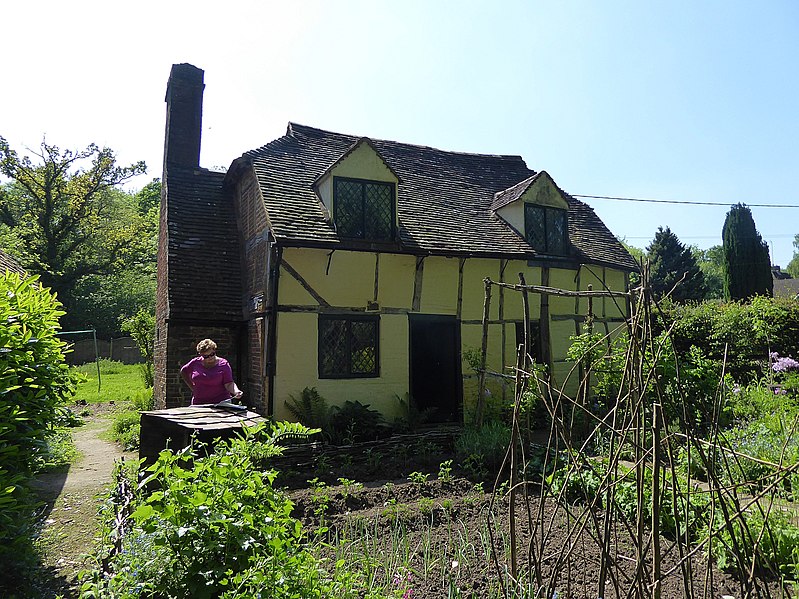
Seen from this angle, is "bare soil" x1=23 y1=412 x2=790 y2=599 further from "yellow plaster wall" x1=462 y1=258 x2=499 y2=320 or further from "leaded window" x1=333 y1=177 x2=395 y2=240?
"leaded window" x1=333 y1=177 x2=395 y2=240

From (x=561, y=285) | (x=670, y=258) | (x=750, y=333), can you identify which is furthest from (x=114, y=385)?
(x=670, y=258)

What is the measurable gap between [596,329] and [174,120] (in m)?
11.6

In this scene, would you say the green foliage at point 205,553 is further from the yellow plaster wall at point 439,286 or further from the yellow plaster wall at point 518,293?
the yellow plaster wall at point 518,293

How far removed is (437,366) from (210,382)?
16.7ft

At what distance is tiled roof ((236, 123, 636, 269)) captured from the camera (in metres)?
9.84

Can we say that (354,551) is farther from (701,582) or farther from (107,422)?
(107,422)

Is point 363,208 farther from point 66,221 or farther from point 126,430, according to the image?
point 66,221

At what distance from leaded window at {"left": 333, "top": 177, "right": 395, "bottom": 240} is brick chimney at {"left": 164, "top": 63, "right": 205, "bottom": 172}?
510 cm

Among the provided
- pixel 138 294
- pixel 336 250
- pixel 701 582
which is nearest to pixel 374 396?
pixel 336 250

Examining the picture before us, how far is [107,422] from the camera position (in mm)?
13078

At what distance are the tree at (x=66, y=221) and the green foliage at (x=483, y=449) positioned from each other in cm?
2290

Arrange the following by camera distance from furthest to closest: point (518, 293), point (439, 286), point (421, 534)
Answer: point (518, 293)
point (439, 286)
point (421, 534)

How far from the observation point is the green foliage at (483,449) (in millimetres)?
6790

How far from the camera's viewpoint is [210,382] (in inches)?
287
